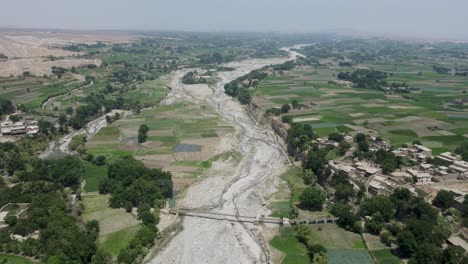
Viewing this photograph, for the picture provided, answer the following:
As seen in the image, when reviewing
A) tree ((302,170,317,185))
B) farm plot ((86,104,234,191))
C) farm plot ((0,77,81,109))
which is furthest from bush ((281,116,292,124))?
farm plot ((0,77,81,109))

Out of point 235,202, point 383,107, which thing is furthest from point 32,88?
point 383,107

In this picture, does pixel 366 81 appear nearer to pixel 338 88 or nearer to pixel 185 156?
pixel 338 88

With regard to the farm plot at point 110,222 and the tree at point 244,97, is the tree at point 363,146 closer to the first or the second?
the farm plot at point 110,222

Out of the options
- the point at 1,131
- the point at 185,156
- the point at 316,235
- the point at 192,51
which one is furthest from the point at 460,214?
the point at 192,51

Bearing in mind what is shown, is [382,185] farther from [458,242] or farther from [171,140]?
[171,140]

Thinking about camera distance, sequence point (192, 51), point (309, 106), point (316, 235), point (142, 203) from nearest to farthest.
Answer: point (316, 235) → point (142, 203) → point (309, 106) → point (192, 51)

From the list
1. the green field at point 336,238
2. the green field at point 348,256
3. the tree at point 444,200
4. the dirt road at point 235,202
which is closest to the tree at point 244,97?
the dirt road at point 235,202
